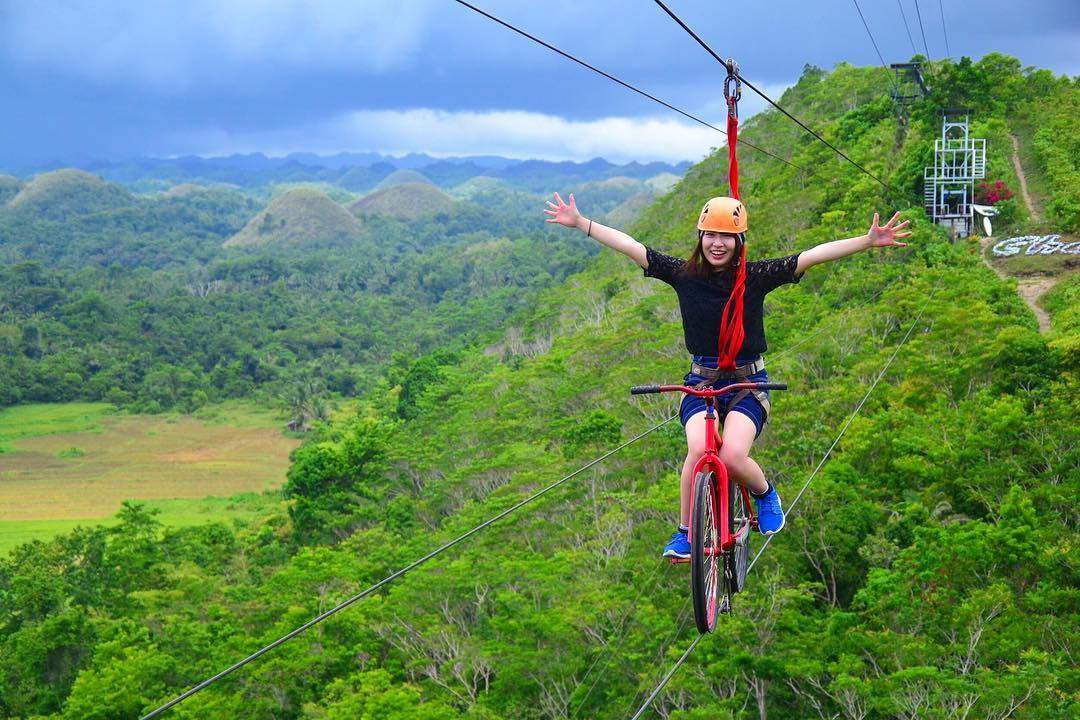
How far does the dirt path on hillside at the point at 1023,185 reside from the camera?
3005 centimetres

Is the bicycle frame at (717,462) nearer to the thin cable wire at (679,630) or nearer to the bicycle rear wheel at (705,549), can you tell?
the bicycle rear wheel at (705,549)

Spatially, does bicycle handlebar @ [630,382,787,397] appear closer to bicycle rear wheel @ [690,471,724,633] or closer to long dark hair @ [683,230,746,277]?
bicycle rear wheel @ [690,471,724,633]

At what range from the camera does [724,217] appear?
5141 millimetres

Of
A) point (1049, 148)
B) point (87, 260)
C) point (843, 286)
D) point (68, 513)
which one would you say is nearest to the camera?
point (843, 286)

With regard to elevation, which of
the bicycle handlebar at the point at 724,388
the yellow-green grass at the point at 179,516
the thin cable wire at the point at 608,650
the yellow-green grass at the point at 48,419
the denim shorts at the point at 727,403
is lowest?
the yellow-green grass at the point at 179,516

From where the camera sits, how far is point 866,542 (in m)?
17.2

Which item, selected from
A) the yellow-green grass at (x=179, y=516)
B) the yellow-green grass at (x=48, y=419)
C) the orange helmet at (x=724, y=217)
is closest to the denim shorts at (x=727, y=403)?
the orange helmet at (x=724, y=217)

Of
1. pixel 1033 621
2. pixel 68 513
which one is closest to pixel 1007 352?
pixel 1033 621

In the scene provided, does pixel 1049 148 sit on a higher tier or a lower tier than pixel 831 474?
higher

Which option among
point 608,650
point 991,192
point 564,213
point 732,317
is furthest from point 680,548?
point 991,192

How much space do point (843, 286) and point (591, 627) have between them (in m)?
15.8

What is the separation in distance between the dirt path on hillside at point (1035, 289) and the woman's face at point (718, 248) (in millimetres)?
18474

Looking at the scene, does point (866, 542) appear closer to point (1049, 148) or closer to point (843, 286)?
point (843, 286)

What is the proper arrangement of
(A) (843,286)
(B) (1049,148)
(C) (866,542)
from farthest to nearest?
(B) (1049,148) < (A) (843,286) < (C) (866,542)
